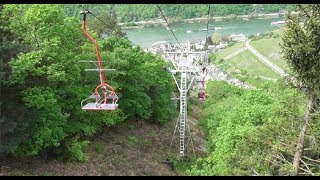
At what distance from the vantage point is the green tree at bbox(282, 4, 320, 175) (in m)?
14.5

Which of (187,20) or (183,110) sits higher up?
(183,110)

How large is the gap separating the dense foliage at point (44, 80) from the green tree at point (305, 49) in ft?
28.8

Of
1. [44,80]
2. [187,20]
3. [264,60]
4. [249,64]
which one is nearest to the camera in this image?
[44,80]

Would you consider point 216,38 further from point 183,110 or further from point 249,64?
point 183,110

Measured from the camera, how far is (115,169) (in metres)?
22.4

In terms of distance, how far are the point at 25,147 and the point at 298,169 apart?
10.6 meters

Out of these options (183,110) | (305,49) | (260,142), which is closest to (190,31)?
(183,110)

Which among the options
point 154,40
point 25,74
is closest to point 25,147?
point 25,74

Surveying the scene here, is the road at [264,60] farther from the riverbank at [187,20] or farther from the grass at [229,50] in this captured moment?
the riverbank at [187,20]

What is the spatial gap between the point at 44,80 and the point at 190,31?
79.9 metres

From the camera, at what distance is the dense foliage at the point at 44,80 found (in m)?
17.8

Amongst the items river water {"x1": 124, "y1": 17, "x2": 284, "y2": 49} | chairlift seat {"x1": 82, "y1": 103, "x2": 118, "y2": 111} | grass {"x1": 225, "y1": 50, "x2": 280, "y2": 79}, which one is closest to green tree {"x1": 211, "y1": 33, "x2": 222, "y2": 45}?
→ river water {"x1": 124, "y1": 17, "x2": 284, "y2": 49}

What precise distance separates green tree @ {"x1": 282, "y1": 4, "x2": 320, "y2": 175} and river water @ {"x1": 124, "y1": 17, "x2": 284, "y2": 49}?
67.1 m

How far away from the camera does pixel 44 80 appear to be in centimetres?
1970
